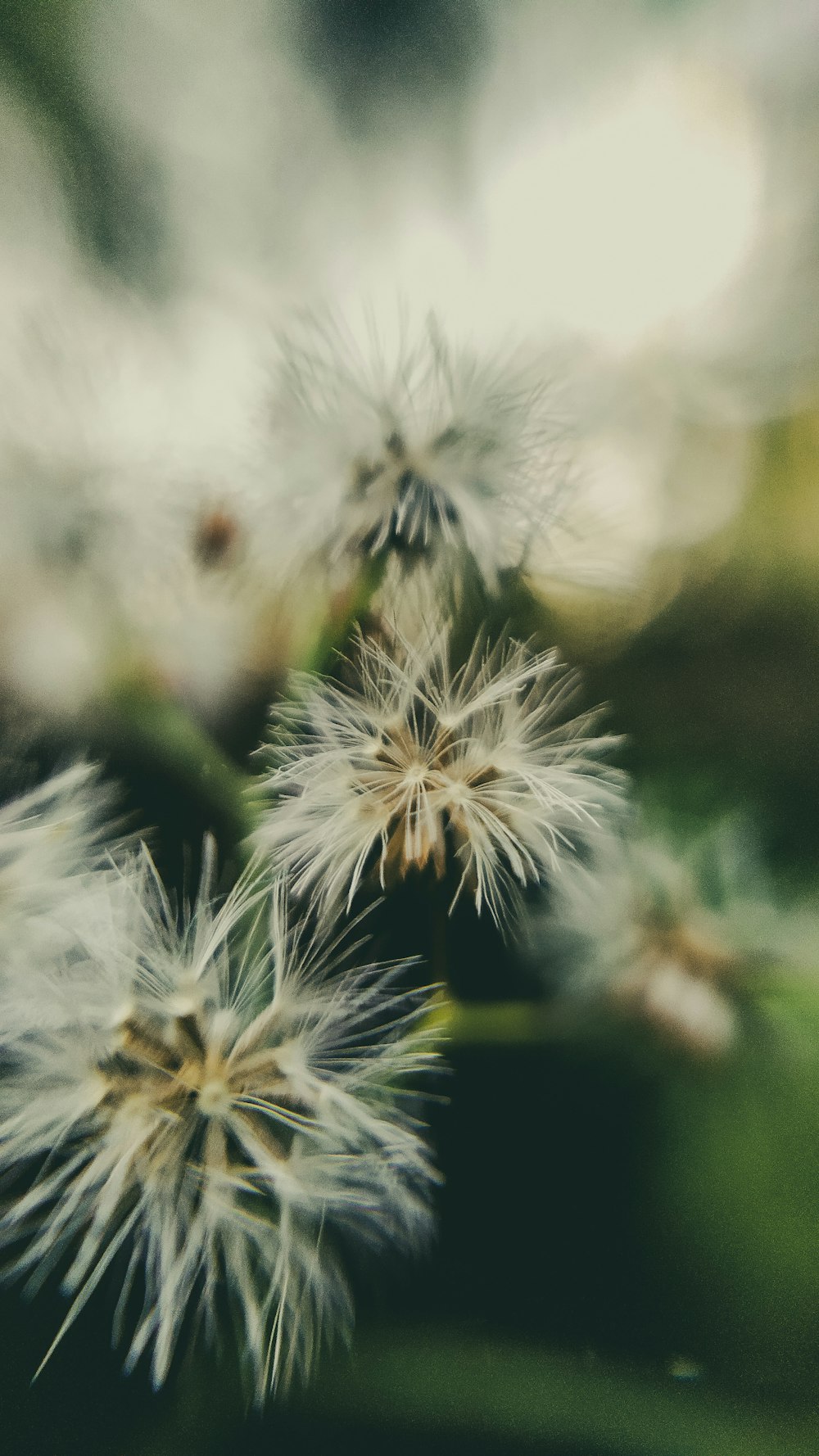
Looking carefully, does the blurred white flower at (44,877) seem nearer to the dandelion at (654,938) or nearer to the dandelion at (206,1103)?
the dandelion at (206,1103)

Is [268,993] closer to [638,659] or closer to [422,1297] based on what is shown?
[422,1297]

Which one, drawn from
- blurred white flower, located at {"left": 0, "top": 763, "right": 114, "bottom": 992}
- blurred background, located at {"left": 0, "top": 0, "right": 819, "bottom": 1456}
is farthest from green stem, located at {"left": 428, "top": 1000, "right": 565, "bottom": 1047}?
blurred white flower, located at {"left": 0, "top": 763, "right": 114, "bottom": 992}

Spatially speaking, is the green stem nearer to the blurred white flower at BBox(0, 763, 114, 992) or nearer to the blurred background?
the blurred background

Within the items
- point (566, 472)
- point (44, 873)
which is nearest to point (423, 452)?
point (566, 472)

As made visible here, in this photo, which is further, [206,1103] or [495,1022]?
[495,1022]

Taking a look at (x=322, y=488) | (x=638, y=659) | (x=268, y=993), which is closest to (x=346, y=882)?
(x=268, y=993)

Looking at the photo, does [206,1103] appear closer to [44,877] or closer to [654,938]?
[44,877]

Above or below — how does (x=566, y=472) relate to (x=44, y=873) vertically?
above
